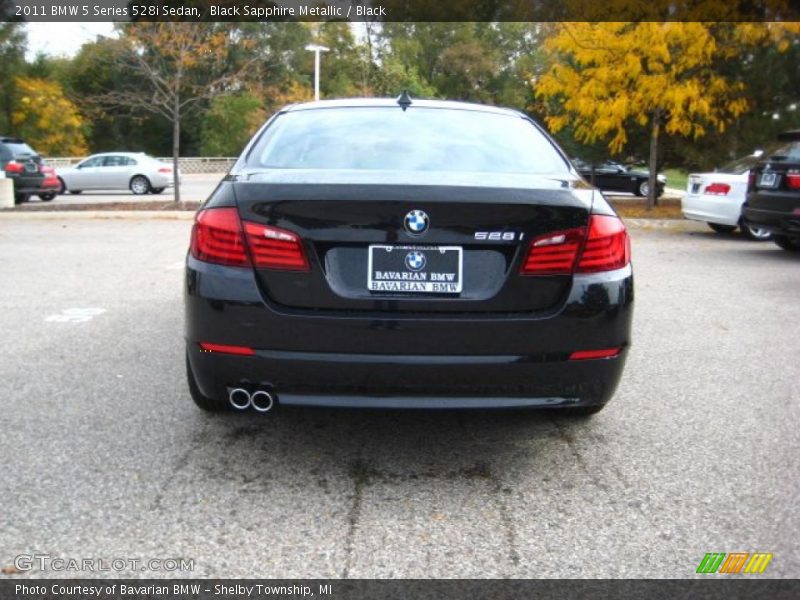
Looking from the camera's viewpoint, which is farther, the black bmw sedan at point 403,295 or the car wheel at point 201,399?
the car wheel at point 201,399

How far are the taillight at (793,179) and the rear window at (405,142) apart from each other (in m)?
6.78

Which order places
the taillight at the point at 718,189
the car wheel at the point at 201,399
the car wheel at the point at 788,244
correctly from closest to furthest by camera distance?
1. the car wheel at the point at 201,399
2. the car wheel at the point at 788,244
3. the taillight at the point at 718,189

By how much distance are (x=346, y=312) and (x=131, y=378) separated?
2253mm

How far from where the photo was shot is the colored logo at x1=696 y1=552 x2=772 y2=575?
2682 millimetres

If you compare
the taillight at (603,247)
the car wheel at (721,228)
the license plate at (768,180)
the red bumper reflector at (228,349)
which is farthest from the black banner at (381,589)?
the car wheel at (721,228)

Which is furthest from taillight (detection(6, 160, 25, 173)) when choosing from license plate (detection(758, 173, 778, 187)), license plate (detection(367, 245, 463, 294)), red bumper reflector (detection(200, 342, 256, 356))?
license plate (detection(367, 245, 463, 294))

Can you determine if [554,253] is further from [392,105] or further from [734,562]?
[392,105]

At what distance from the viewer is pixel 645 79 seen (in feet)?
53.4

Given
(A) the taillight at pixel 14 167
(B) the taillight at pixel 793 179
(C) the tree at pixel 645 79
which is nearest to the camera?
(B) the taillight at pixel 793 179

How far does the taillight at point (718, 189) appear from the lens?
12781 millimetres

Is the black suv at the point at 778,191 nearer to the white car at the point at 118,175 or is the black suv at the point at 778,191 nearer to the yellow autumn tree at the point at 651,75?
the yellow autumn tree at the point at 651,75

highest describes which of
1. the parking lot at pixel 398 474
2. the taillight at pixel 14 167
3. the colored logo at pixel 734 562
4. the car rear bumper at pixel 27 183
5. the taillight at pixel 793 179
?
the taillight at pixel 793 179

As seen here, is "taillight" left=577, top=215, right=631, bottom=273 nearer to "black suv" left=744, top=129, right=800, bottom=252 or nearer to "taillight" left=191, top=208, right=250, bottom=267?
"taillight" left=191, top=208, right=250, bottom=267

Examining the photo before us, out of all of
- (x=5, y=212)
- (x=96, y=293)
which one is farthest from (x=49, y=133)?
(x=96, y=293)
